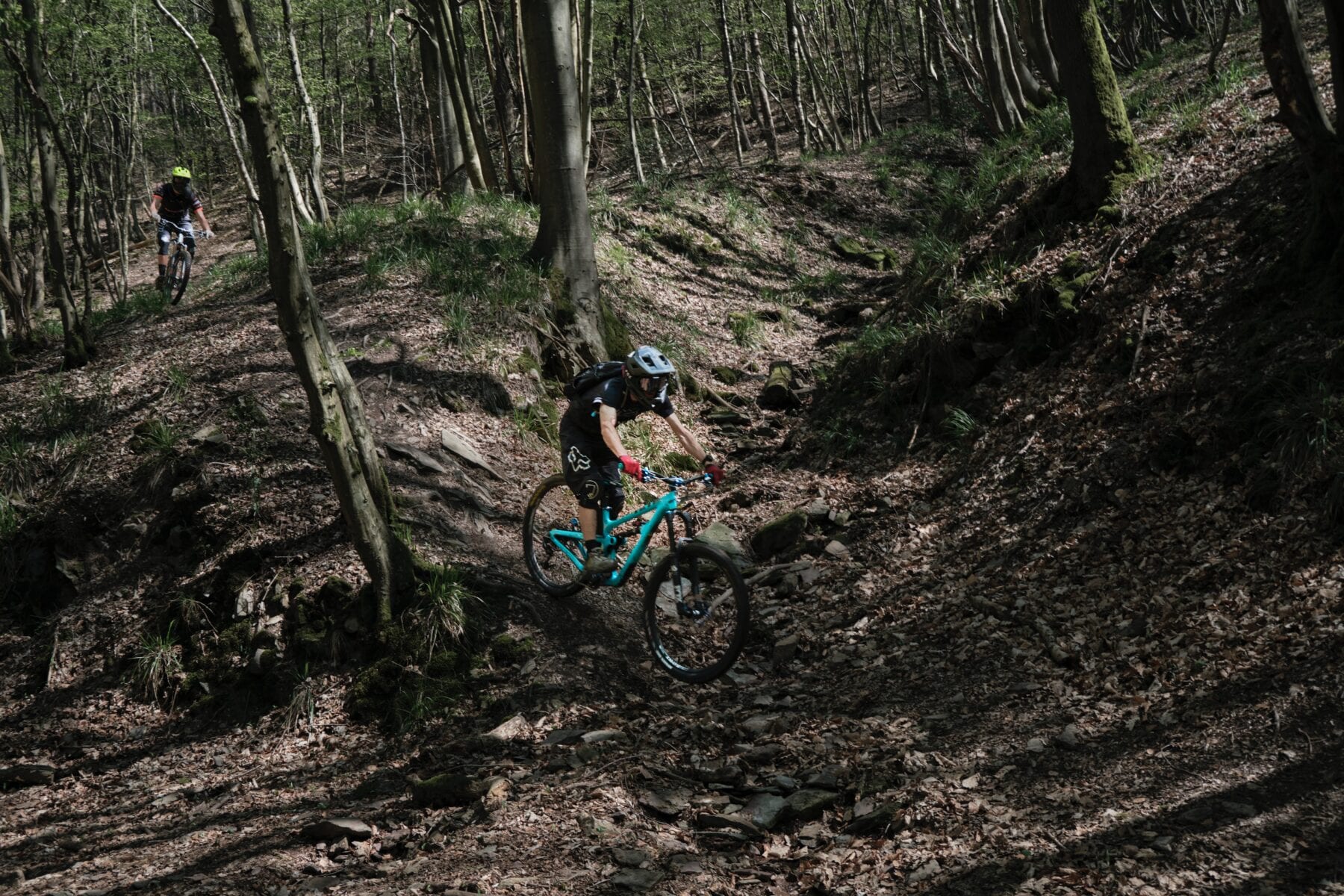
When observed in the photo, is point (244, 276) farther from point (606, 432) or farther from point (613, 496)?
point (606, 432)

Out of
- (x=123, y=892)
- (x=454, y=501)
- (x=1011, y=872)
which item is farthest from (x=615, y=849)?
(x=454, y=501)

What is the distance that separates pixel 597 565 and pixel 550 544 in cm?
86

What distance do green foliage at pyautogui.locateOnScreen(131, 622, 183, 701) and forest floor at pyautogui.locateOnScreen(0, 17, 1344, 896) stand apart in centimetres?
10

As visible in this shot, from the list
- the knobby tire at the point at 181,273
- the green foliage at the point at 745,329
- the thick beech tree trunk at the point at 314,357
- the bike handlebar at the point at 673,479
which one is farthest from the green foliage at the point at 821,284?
the thick beech tree trunk at the point at 314,357

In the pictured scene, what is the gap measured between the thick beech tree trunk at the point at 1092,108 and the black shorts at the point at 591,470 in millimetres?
Result: 5356

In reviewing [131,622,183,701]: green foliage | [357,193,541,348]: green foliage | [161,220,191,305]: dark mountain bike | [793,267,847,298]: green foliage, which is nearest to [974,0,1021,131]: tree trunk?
[793,267,847,298]: green foliage

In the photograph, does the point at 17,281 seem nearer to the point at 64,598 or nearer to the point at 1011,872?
the point at 64,598

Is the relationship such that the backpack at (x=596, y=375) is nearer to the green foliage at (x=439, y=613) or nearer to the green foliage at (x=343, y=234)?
the green foliage at (x=439, y=613)

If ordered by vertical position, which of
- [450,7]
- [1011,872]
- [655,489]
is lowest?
[1011,872]

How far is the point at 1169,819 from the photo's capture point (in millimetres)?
3748

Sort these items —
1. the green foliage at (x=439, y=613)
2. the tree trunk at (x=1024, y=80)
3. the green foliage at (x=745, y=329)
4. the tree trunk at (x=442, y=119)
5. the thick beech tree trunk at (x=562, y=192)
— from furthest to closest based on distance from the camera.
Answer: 1. the tree trunk at (x=1024, y=80)
2. the tree trunk at (x=442, y=119)
3. the green foliage at (x=745, y=329)
4. the thick beech tree trunk at (x=562, y=192)
5. the green foliage at (x=439, y=613)

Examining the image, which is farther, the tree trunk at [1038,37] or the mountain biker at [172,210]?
the tree trunk at [1038,37]

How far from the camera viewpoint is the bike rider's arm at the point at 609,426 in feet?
19.1

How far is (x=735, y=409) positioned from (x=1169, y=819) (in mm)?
7322
